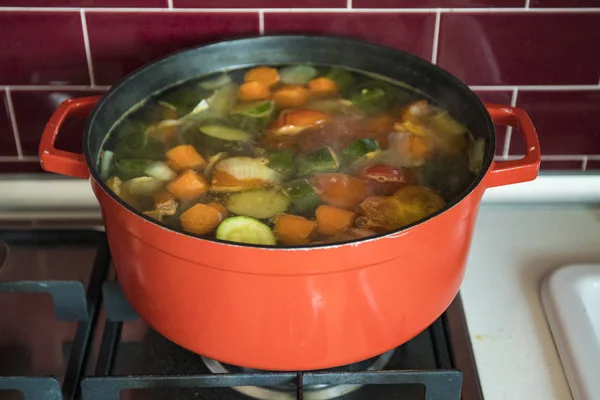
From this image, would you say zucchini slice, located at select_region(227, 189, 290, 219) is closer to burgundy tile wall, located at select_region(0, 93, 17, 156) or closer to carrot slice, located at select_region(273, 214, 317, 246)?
carrot slice, located at select_region(273, 214, 317, 246)

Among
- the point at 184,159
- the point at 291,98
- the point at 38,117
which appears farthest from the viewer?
the point at 38,117

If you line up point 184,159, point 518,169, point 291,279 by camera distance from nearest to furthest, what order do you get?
point 291,279 → point 518,169 → point 184,159

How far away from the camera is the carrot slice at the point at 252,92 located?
→ 1.05m

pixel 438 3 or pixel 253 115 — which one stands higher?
pixel 438 3

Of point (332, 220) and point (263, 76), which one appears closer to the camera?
point (332, 220)

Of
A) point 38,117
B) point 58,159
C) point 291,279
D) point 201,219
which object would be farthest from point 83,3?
point 291,279

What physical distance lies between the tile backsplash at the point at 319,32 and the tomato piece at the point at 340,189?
276mm

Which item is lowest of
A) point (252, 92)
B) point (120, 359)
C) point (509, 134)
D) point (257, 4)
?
point (120, 359)

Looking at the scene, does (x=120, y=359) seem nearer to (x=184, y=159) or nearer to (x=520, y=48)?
(x=184, y=159)

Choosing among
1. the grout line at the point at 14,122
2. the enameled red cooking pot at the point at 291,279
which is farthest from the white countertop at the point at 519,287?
the grout line at the point at 14,122

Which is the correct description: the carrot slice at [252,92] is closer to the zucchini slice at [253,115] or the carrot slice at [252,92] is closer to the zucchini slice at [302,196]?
the zucchini slice at [253,115]

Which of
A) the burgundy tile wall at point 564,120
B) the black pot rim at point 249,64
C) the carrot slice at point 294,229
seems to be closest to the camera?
the black pot rim at point 249,64

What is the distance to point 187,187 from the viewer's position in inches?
35.5

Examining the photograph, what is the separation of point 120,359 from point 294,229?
1.00 feet
